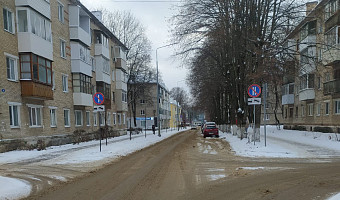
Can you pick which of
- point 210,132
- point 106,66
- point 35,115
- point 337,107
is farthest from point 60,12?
point 337,107

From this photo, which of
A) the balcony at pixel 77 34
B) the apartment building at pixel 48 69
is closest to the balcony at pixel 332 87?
the apartment building at pixel 48 69

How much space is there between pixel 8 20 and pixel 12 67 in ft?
9.20

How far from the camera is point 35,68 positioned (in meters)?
17.3

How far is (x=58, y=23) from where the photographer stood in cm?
2170

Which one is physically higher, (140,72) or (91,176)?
(140,72)

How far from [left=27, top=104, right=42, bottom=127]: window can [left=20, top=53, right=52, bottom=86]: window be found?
181 cm

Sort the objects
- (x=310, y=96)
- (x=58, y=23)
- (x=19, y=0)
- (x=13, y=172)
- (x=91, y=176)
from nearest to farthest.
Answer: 1. (x=91, y=176)
2. (x=13, y=172)
3. (x=19, y=0)
4. (x=58, y=23)
5. (x=310, y=96)

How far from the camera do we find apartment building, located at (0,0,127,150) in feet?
51.9

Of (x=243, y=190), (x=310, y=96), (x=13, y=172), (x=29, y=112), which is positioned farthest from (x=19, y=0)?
(x=310, y=96)

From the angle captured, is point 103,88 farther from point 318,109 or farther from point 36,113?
point 318,109

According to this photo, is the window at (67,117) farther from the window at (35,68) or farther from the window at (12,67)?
the window at (12,67)

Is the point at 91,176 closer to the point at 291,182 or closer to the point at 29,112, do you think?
the point at 291,182

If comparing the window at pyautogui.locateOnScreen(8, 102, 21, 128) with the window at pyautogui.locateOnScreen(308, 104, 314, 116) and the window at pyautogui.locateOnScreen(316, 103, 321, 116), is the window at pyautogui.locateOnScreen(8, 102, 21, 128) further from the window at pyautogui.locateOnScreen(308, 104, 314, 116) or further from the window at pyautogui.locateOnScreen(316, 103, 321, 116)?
the window at pyautogui.locateOnScreen(308, 104, 314, 116)

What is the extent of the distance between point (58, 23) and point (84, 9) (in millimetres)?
4408
